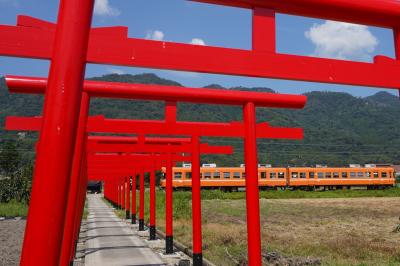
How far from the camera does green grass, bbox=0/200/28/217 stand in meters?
22.1

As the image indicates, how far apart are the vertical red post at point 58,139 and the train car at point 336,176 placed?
133ft

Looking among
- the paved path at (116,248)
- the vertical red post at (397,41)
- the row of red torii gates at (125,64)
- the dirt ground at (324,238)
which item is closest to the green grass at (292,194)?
the dirt ground at (324,238)

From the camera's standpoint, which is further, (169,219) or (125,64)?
(169,219)

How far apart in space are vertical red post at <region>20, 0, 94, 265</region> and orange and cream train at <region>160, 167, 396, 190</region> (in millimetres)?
36298

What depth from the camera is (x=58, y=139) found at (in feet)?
5.76

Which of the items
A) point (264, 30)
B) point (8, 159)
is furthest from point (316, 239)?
point (8, 159)

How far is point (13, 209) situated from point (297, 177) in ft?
88.5

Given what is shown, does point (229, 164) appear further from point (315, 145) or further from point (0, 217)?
point (0, 217)

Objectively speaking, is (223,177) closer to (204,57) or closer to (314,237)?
(314,237)

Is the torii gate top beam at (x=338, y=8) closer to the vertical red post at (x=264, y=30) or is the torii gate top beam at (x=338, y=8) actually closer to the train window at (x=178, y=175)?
the vertical red post at (x=264, y=30)

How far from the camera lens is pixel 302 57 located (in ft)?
9.70

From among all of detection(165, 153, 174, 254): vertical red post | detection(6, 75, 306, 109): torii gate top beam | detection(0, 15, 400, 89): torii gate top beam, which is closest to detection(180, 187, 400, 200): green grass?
detection(165, 153, 174, 254): vertical red post

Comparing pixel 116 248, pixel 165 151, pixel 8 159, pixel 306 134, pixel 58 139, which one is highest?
pixel 306 134

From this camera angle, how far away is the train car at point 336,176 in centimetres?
4103
